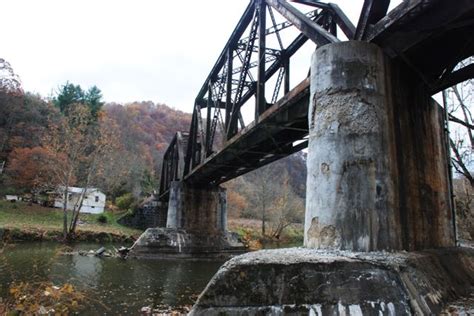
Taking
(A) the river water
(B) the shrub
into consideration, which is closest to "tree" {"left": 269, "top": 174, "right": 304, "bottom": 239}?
(B) the shrub

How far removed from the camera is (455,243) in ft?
22.4

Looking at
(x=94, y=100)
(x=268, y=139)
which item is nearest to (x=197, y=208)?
(x=268, y=139)

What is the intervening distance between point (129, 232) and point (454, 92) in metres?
31.1

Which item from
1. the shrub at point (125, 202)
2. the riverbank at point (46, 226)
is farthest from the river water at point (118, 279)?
the shrub at point (125, 202)

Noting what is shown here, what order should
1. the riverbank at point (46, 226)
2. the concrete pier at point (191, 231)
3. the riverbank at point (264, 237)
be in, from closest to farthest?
the concrete pier at point (191, 231) < the riverbank at point (46, 226) < the riverbank at point (264, 237)

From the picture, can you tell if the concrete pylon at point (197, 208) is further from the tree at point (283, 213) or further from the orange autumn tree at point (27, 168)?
the orange autumn tree at point (27, 168)

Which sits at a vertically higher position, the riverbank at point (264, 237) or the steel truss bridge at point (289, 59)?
the steel truss bridge at point (289, 59)

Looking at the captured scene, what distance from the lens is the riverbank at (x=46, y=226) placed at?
2956 cm

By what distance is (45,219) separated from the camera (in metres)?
38.4

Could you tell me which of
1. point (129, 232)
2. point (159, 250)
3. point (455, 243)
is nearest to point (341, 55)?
point (455, 243)

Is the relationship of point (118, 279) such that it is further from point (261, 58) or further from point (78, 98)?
point (78, 98)

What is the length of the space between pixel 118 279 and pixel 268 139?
770 centimetres

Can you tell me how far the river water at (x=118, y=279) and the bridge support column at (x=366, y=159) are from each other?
21.0ft

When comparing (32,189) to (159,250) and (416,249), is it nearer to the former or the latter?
(159,250)
